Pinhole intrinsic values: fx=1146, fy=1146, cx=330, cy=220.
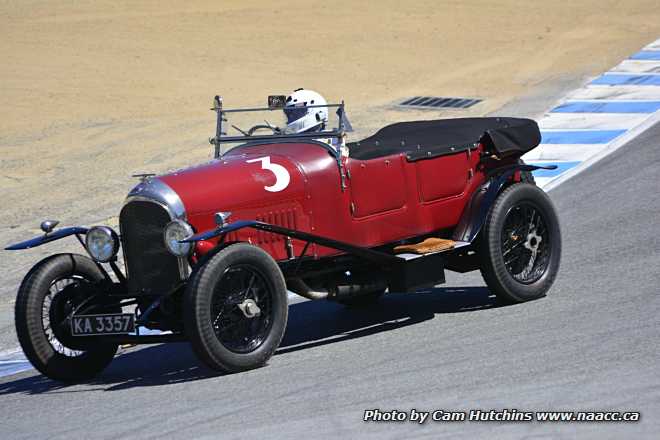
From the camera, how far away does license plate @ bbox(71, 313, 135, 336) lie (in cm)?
720

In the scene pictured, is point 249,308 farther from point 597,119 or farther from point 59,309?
point 597,119

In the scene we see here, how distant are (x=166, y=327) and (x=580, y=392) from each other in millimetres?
2762

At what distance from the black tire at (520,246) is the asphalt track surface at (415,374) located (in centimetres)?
15

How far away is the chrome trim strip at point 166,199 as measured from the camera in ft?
23.9

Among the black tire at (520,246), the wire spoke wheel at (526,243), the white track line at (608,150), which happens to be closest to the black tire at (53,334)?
the black tire at (520,246)

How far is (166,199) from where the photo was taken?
23.9 ft

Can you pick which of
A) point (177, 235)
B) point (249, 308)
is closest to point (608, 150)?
point (249, 308)

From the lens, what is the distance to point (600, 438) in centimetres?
525

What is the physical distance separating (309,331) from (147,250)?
1572mm

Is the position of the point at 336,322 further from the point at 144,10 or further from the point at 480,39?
the point at 144,10

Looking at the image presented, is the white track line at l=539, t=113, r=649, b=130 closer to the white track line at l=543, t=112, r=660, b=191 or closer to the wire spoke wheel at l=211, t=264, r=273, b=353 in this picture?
the white track line at l=543, t=112, r=660, b=191

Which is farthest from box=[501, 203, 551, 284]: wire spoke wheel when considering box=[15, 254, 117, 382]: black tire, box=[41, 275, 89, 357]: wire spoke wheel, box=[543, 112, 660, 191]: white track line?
box=[543, 112, 660, 191]: white track line

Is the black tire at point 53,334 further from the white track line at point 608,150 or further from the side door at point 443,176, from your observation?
the white track line at point 608,150

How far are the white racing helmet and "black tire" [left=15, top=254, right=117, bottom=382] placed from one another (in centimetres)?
180
